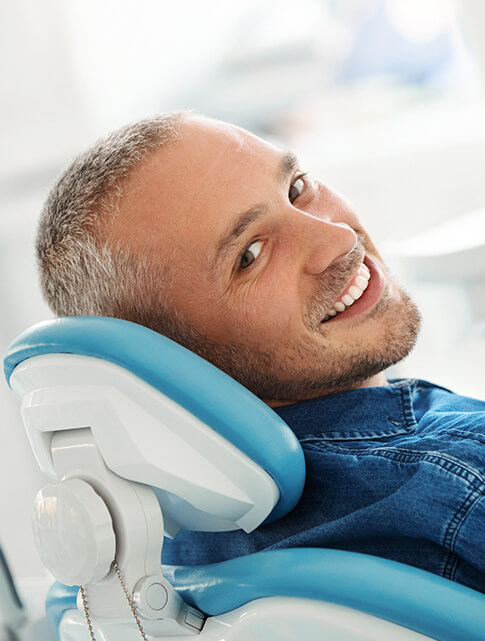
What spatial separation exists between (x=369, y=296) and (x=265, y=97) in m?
2.31

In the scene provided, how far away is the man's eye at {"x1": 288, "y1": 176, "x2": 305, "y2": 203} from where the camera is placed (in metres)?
1.06

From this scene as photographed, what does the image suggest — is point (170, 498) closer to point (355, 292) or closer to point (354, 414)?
point (354, 414)

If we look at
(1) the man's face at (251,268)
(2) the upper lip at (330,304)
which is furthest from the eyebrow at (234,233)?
(2) the upper lip at (330,304)

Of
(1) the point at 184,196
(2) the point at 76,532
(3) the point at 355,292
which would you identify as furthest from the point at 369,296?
(2) the point at 76,532

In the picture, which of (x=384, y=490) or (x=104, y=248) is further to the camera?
(x=104, y=248)

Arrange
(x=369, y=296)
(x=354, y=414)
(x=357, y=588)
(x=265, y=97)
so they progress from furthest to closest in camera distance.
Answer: (x=265, y=97) → (x=369, y=296) → (x=354, y=414) → (x=357, y=588)

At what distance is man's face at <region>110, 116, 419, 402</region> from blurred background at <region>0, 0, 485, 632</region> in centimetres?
78

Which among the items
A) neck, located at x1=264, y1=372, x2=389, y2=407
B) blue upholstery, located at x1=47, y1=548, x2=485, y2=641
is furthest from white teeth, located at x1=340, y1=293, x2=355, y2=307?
blue upholstery, located at x1=47, y1=548, x2=485, y2=641

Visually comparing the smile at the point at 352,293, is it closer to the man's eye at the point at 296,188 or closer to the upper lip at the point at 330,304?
the upper lip at the point at 330,304

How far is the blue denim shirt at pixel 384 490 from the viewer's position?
29.2 inches

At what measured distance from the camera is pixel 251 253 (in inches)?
38.6

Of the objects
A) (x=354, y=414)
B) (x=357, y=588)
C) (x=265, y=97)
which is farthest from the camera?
(x=265, y=97)

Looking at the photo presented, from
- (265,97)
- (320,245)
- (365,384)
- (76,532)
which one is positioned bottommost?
(265,97)

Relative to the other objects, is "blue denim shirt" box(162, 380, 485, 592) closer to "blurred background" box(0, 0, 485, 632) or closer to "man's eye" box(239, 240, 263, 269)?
"man's eye" box(239, 240, 263, 269)
